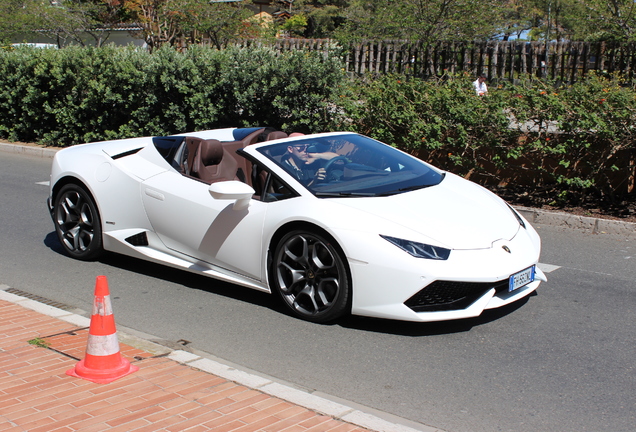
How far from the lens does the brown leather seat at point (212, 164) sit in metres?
6.17

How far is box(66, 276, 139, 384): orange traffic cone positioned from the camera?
13.4 feet

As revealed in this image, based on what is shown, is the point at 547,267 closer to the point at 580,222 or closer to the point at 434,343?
the point at 580,222

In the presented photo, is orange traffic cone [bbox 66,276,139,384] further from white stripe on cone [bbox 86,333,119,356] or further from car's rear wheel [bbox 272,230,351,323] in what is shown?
car's rear wheel [bbox 272,230,351,323]

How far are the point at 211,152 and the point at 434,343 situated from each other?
8.78 feet

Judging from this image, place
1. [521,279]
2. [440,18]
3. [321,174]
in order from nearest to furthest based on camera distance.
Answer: [521,279] < [321,174] < [440,18]

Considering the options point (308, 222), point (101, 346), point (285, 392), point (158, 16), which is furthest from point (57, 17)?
point (285, 392)

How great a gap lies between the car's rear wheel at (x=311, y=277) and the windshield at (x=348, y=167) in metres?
0.44

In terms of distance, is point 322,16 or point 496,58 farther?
point 322,16

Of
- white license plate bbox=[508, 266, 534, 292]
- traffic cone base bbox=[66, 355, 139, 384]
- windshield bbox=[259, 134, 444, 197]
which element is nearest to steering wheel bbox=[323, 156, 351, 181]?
windshield bbox=[259, 134, 444, 197]

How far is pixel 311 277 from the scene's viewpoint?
5.23 meters

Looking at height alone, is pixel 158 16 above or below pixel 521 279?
above

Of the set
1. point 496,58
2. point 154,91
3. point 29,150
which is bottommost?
point 29,150

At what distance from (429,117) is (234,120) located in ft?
15.0

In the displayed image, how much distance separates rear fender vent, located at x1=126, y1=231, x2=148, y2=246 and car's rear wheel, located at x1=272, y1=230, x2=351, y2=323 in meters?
1.54
